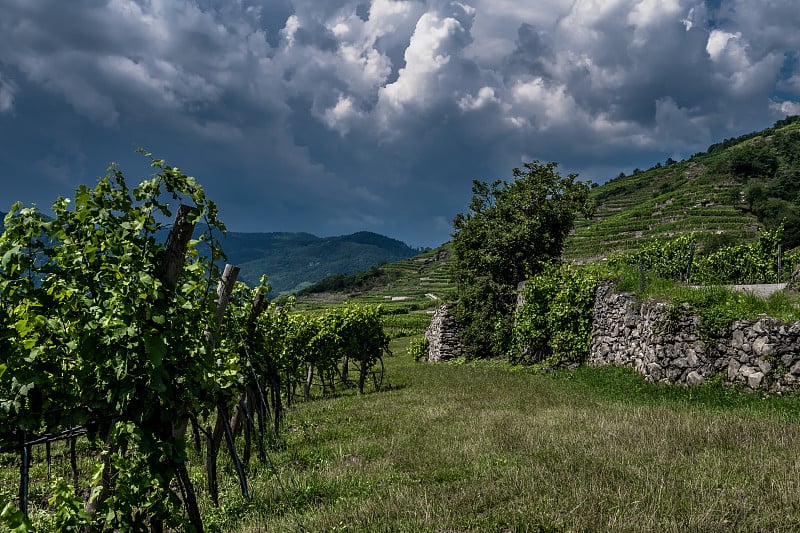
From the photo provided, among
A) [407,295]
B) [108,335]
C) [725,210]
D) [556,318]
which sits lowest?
[556,318]

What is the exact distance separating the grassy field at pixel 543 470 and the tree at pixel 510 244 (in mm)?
16369

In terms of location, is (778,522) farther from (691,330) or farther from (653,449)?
(691,330)

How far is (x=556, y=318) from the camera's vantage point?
69.1 ft

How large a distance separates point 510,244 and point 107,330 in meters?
26.7

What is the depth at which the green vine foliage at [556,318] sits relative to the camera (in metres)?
19.9

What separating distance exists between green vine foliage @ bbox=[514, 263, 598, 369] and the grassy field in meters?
7.47

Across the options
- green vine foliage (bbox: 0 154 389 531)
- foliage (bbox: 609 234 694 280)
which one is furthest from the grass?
foliage (bbox: 609 234 694 280)

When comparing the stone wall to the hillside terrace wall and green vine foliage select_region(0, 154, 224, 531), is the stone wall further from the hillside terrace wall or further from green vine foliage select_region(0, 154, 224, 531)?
green vine foliage select_region(0, 154, 224, 531)

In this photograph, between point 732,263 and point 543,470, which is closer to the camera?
point 543,470

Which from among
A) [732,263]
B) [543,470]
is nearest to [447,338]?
[732,263]

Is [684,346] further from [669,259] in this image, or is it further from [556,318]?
[669,259]

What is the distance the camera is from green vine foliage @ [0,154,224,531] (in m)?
3.60

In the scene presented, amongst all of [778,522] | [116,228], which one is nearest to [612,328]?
[778,522]

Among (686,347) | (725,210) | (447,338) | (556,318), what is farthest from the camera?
(725,210)
